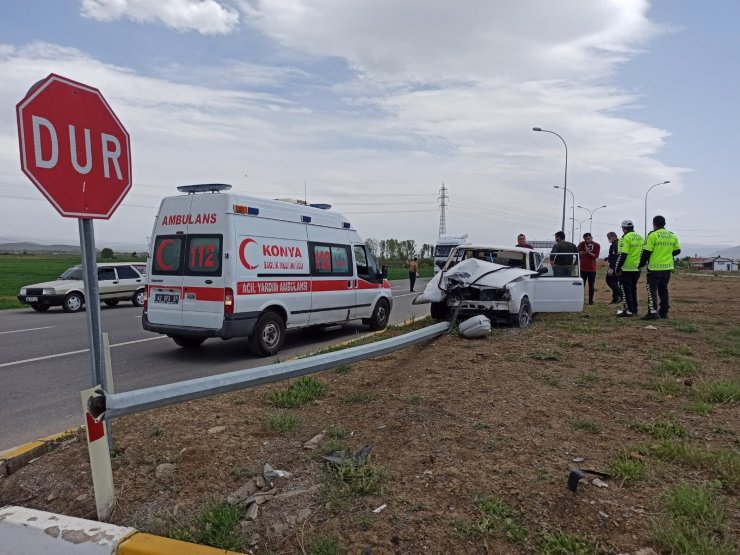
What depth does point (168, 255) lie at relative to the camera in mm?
8703

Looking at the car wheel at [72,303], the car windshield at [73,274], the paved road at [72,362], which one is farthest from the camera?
the car windshield at [73,274]

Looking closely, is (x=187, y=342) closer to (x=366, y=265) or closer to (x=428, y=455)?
(x=366, y=265)

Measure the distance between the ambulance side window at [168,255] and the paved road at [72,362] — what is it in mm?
1472

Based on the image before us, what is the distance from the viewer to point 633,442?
153 inches

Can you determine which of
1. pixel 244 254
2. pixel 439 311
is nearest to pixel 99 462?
pixel 244 254

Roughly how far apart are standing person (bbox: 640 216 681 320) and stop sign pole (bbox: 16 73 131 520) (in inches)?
376

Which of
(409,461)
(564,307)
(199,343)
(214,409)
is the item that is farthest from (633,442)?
(199,343)

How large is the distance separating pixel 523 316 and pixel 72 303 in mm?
13879

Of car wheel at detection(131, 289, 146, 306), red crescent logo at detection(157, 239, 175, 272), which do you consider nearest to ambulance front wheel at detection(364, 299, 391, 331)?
red crescent logo at detection(157, 239, 175, 272)

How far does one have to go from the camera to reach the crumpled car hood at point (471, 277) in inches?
372

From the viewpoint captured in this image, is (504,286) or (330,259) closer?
(504,286)

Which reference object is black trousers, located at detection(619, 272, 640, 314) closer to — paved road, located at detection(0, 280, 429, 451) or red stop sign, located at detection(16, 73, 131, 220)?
paved road, located at detection(0, 280, 429, 451)

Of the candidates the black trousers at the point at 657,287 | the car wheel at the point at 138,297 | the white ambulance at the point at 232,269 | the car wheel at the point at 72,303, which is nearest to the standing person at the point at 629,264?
the black trousers at the point at 657,287

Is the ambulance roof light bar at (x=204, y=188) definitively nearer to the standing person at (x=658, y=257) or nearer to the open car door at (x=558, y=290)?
the open car door at (x=558, y=290)
